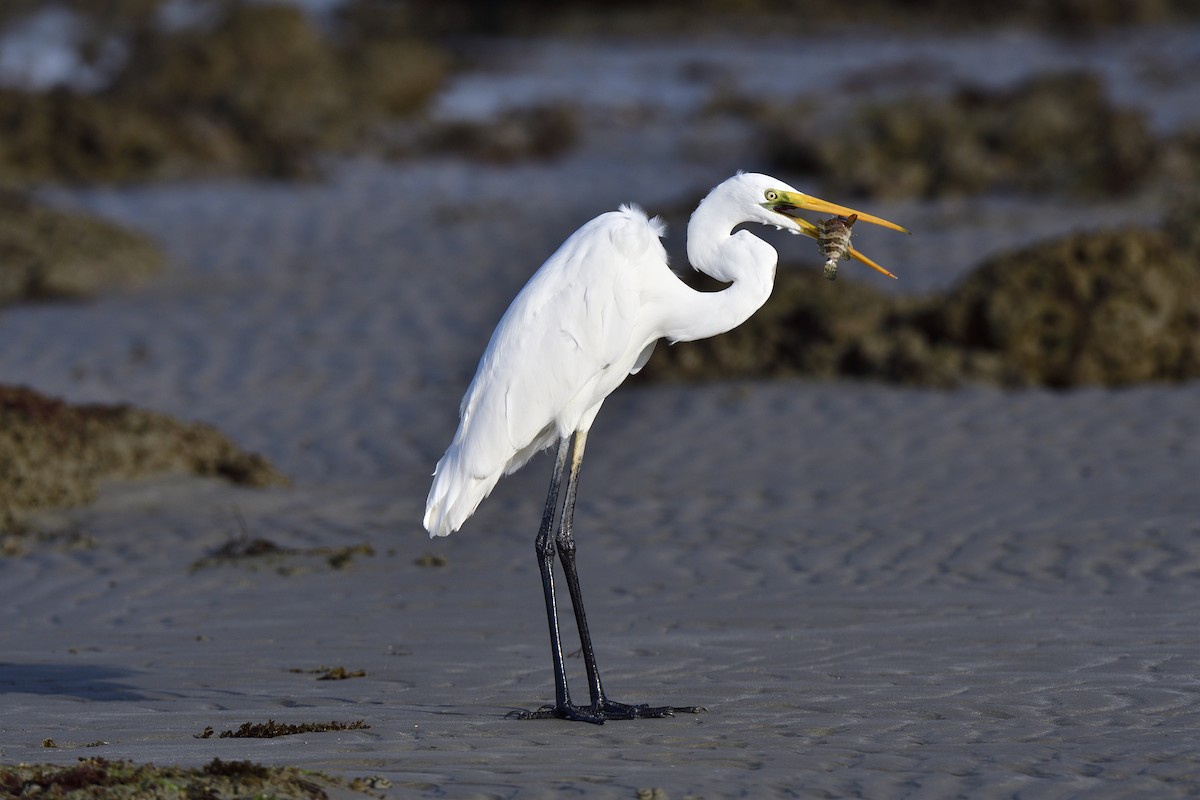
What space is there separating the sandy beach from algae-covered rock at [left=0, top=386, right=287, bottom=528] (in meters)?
0.15

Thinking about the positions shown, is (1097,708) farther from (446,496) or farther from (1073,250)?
(1073,250)

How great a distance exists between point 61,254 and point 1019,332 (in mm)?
8768

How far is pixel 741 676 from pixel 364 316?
28.8 ft

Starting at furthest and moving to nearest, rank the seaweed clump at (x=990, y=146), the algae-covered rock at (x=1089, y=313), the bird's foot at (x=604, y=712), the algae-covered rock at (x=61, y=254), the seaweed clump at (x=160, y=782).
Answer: the seaweed clump at (x=990, y=146) → the algae-covered rock at (x=61, y=254) → the algae-covered rock at (x=1089, y=313) → the bird's foot at (x=604, y=712) → the seaweed clump at (x=160, y=782)

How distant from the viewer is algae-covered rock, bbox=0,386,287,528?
8.52m

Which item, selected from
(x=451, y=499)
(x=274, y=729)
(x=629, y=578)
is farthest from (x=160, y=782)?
(x=629, y=578)

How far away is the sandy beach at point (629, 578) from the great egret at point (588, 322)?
0.77 meters

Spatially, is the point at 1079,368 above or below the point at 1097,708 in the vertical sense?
above

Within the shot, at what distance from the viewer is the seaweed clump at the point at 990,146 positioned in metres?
17.8

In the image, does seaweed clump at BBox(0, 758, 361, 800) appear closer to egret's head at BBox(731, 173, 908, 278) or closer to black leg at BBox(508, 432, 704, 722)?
black leg at BBox(508, 432, 704, 722)

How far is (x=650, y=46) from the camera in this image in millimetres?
31328

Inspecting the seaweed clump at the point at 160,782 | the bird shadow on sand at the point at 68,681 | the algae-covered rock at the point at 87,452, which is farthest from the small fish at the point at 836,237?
the algae-covered rock at the point at 87,452

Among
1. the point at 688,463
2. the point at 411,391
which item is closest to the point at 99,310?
the point at 411,391

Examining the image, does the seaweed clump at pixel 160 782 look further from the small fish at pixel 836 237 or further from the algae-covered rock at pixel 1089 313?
the algae-covered rock at pixel 1089 313
